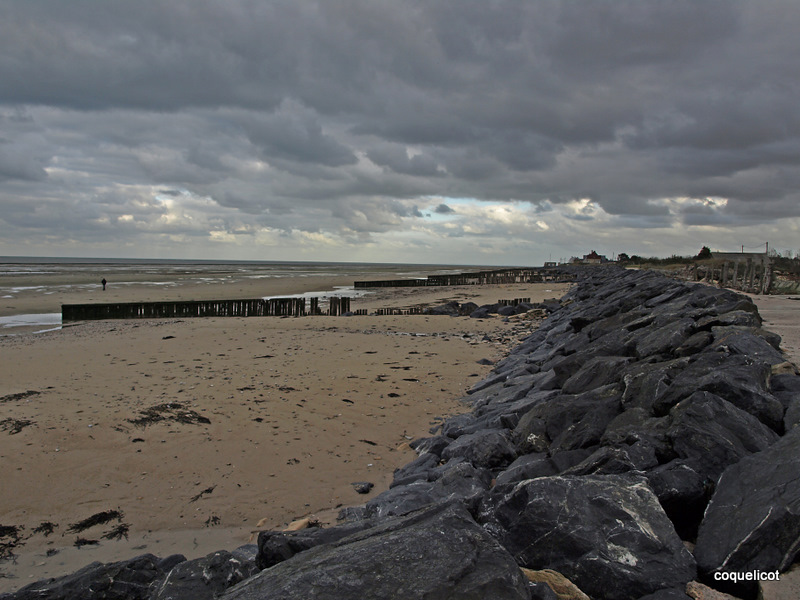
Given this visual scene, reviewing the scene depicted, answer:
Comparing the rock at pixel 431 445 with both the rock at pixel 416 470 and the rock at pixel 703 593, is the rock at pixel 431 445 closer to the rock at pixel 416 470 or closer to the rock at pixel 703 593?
the rock at pixel 416 470

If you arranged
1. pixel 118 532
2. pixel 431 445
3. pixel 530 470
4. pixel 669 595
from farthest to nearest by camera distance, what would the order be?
pixel 431 445
pixel 118 532
pixel 530 470
pixel 669 595

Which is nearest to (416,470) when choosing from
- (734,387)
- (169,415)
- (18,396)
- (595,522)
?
(595,522)

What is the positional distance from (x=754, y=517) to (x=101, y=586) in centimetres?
351

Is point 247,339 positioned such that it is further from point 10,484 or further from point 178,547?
point 178,547

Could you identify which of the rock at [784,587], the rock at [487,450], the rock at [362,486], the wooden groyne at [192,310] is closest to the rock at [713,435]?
the rock at [784,587]

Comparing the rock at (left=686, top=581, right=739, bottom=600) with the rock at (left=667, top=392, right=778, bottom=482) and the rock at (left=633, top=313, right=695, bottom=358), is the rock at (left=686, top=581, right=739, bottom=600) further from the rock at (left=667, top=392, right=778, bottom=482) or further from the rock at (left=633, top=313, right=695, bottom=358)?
the rock at (left=633, top=313, right=695, bottom=358)

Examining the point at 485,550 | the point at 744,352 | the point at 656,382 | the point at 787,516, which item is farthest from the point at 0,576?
the point at 744,352

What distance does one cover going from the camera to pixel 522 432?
5.02 m

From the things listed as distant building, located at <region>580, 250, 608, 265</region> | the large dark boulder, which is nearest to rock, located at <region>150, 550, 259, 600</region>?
the large dark boulder

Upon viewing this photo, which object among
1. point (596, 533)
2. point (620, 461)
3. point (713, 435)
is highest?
point (713, 435)

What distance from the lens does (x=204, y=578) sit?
8.70 ft

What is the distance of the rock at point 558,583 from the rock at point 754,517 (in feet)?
2.17

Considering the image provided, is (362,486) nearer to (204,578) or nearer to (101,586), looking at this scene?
(204,578)

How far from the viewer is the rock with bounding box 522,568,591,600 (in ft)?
7.36
